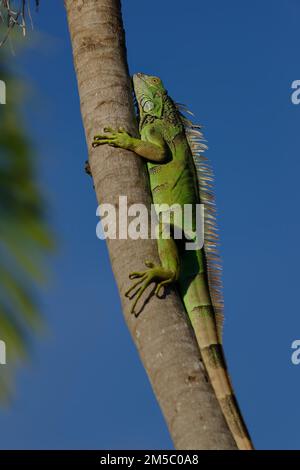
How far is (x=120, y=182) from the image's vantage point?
434 centimetres

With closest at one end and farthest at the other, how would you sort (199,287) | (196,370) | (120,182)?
(196,370), (120,182), (199,287)

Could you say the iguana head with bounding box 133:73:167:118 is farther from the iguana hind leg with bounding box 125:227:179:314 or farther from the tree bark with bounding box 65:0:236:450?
the iguana hind leg with bounding box 125:227:179:314

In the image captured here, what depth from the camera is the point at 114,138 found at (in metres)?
4.48

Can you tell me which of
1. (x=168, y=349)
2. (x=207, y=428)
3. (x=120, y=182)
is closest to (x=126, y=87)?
(x=120, y=182)

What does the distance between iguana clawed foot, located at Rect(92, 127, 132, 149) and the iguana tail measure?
102 centimetres

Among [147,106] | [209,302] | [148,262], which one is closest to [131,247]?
[148,262]

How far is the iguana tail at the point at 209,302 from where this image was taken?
4.61 metres

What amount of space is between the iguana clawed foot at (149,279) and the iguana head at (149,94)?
203 cm

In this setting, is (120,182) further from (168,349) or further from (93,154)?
(168,349)

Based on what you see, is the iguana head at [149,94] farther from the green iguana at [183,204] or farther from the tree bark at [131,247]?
the tree bark at [131,247]

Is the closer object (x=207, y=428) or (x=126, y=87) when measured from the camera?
(x=207, y=428)

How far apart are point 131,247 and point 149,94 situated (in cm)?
229
